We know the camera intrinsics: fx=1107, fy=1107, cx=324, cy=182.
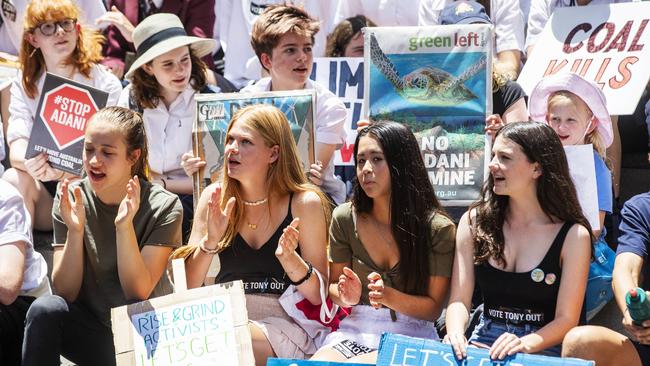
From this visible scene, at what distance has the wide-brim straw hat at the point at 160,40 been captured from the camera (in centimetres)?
625

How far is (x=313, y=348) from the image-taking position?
4.90m

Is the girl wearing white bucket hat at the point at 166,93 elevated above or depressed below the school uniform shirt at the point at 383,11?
below

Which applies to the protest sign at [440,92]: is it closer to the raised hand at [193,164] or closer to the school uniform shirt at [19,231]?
the raised hand at [193,164]

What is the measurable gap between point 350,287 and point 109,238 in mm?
1233

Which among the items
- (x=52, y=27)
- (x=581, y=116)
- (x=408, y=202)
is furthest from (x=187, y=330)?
(x=52, y=27)

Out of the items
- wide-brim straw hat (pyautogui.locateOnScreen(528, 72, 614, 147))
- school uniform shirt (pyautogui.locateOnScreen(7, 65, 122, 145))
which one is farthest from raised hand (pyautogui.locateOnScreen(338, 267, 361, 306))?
school uniform shirt (pyautogui.locateOnScreen(7, 65, 122, 145))

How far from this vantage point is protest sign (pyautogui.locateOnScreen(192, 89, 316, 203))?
5.52 metres

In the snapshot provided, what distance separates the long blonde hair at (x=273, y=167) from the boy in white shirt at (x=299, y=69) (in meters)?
0.81

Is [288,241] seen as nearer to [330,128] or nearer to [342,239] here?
[342,239]

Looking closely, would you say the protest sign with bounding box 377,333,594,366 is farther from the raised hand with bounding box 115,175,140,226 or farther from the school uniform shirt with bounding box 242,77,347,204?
the school uniform shirt with bounding box 242,77,347,204

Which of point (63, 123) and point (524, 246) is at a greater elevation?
point (63, 123)

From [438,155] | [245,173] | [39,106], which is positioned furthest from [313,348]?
[39,106]

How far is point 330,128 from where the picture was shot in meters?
5.97

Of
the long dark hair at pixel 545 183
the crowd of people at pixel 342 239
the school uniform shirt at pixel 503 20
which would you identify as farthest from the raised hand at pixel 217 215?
the school uniform shirt at pixel 503 20
